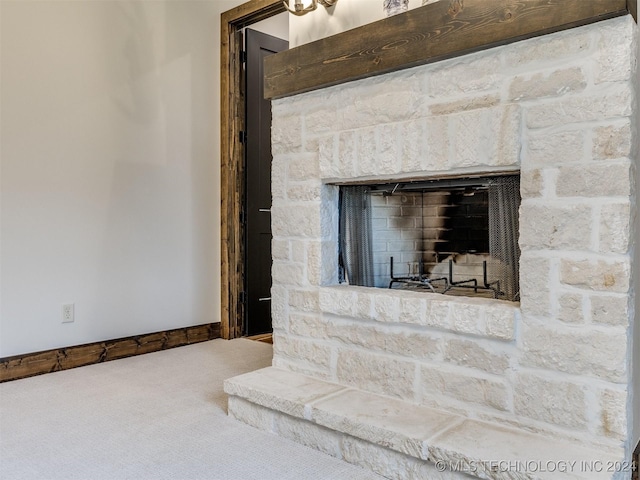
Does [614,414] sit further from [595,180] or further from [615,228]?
[595,180]

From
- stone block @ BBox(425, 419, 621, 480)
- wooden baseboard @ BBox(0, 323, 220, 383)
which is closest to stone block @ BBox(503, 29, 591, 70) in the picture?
stone block @ BBox(425, 419, 621, 480)

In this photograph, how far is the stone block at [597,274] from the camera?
1.49m

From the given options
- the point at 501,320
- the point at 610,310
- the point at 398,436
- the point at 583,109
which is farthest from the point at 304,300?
the point at 583,109

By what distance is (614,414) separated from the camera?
1.52m

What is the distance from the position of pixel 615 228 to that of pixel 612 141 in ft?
0.85

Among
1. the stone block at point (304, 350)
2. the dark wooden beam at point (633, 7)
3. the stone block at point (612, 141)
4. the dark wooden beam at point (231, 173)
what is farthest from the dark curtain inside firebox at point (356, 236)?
the dark wooden beam at point (231, 173)

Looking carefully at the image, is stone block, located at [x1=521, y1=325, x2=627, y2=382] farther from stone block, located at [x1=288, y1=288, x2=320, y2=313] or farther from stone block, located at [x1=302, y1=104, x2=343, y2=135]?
stone block, located at [x1=302, y1=104, x2=343, y2=135]

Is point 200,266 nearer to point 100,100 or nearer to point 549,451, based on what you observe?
point 100,100

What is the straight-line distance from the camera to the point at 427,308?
6.27ft

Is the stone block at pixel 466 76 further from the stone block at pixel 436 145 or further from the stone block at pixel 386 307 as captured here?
the stone block at pixel 386 307

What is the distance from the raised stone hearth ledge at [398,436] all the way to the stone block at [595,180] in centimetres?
78

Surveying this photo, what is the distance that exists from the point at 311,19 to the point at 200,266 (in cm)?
206

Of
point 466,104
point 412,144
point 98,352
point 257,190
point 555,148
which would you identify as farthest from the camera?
point 257,190

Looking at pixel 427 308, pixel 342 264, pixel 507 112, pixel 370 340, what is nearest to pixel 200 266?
pixel 342 264
